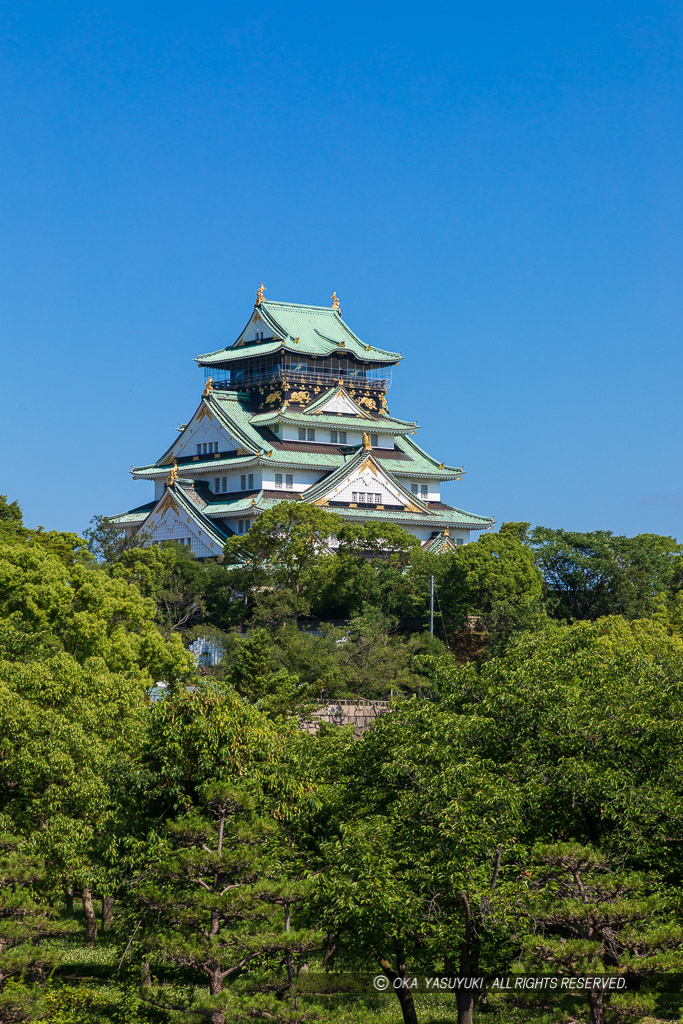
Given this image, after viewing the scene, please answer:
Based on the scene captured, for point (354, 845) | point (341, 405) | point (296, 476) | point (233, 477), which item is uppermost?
point (341, 405)

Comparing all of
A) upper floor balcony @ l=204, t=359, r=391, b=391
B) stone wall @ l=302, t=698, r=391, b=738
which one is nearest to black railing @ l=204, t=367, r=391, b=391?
upper floor balcony @ l=204, t=359, r=391, b=391

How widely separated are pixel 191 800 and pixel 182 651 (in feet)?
70.5

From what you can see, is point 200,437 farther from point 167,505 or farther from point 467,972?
→ point 467,972

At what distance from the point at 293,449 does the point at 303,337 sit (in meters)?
8.78

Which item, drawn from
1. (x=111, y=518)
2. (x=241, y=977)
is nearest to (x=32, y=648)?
(x=241, y=977)

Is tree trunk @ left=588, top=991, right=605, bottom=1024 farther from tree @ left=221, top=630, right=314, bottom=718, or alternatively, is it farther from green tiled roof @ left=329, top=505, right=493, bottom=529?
green tiled roof @ left=329, top=505, right=493, bottom=529

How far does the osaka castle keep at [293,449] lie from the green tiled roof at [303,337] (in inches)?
3.3

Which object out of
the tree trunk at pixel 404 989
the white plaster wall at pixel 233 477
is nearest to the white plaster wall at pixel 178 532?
the white plaster wall at pixel 233 477

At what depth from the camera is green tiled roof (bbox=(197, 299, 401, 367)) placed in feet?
260

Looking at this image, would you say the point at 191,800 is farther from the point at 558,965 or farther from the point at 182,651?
the point at 182,651

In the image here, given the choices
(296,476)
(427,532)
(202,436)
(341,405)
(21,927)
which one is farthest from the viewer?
(341,405)

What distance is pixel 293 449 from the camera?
2963 inches

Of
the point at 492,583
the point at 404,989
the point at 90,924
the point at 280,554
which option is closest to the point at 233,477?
the point at 280,554

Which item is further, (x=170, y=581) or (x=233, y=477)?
(x=233, y=477)
